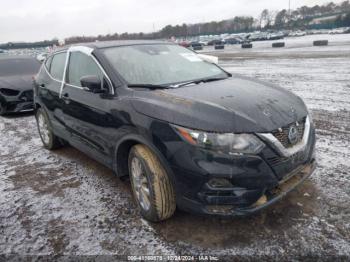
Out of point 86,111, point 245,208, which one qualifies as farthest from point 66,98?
point 245,208

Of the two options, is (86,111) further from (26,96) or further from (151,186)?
(26,96)

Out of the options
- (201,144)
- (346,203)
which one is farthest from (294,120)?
(346,203)

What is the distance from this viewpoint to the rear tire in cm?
491

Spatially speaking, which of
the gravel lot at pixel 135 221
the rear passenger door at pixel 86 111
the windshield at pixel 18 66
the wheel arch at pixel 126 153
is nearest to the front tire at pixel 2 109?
the windshield at pixel 18 66

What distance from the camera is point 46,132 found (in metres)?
5.09

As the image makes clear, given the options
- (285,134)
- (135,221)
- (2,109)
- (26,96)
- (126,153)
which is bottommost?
(135,221)

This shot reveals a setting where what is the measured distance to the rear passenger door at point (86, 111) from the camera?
3260 mm

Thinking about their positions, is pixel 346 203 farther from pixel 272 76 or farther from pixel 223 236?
pixel 272 76

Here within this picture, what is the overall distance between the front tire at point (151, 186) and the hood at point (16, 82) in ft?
18.9

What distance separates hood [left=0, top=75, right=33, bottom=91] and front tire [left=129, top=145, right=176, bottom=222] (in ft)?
18.9

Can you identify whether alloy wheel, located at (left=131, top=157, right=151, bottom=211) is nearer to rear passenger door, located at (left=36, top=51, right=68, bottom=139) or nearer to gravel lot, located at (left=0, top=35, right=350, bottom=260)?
gravel lot, located at (left=0, top=35, right=350, bottom=260)

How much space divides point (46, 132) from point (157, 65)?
2604 millimetres

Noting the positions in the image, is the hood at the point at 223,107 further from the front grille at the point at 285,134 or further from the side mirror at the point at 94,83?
the side mirror at the point at 94,83

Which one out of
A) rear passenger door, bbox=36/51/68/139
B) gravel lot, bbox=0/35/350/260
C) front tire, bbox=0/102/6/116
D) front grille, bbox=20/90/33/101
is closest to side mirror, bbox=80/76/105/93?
rear passenger door, bbox=36/51/68/139
